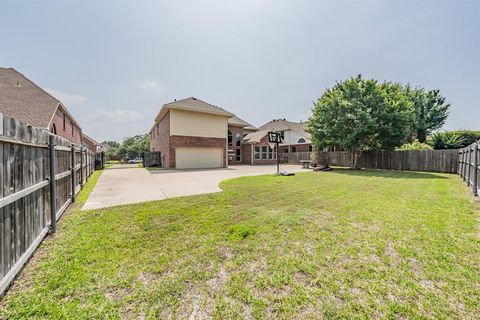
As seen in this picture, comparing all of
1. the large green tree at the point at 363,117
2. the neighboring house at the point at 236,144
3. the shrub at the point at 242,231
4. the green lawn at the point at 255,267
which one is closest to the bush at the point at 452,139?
the large green tree at the point at 363,117

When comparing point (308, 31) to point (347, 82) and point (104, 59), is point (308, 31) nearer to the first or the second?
point (347, 82)

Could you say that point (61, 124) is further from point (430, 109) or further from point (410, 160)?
point (430, 109)

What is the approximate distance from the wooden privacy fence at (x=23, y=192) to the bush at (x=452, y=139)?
2653cm

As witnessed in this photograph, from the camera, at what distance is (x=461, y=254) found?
8.89 ft

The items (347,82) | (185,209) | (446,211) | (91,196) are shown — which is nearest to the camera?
(446,211)

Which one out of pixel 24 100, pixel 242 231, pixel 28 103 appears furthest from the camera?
pixel 24 100

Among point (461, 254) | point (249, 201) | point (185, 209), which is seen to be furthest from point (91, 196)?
point (461, 254)

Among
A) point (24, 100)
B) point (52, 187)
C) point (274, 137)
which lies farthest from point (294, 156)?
point (24, 100)

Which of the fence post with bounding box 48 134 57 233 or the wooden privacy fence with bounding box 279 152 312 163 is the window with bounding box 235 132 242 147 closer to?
the wooden privacy fence with bounding box 279 152 312 163

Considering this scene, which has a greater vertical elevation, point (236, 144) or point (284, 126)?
point (284, 126)

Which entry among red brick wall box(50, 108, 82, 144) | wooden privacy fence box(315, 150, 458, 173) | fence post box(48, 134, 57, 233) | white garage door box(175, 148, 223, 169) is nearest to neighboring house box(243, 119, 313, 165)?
white garage door box(175, 148, 223, 169)

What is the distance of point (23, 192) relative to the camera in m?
2.41

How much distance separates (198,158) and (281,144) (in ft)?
52.8

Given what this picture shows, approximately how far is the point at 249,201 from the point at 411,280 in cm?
392
